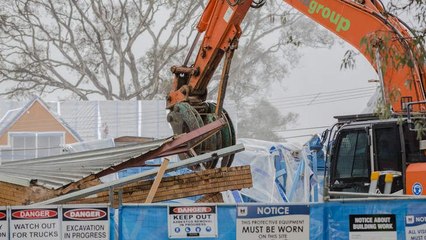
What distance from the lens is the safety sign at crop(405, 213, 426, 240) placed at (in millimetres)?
8695

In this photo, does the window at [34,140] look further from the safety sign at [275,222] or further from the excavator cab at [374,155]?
the safety sign at [275,222]

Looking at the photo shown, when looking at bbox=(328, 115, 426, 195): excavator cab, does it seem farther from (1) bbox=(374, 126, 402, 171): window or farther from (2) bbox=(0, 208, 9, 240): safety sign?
(2) bbox=(0, 208, 9, 240): safety sign

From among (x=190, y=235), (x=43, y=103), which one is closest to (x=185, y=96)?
(x=190, y=235)

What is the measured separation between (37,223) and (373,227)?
11.8 feet

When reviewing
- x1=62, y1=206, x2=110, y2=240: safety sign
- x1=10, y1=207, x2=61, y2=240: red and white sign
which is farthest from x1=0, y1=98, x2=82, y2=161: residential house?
x1=62, y1=206, x2=110, y2=240: safety sign

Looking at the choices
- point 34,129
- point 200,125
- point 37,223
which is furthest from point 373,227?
point 34,129

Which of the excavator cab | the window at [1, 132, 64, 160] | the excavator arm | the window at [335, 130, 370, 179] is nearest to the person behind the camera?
the excavator cab

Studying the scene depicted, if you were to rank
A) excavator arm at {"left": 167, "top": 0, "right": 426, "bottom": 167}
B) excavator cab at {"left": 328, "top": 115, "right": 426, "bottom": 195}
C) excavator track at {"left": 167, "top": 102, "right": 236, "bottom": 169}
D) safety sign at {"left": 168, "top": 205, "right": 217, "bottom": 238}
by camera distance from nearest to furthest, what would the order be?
safety sign at {"left": 168, "top": 205, "right": 217, "bottom": 238}
excavator cab at {"left": 328, "top": 115, "right": 426, "bottom": 195}
excavator arm at {"left": 167, "top": 0, "right": 426, "bottom": 167}
excavator track at {"left": 167, "top": 102, "right": 236, "bottom": 169}

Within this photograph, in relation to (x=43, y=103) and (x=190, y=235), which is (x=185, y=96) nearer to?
(x=190, y=235)

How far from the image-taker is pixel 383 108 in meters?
8.66

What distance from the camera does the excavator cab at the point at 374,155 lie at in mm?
11344

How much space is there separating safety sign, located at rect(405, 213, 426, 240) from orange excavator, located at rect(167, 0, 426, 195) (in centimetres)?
179

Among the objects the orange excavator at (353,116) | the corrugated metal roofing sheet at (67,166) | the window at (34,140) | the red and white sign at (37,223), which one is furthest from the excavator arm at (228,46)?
the window at (34,140)

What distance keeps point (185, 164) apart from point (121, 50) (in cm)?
4186
